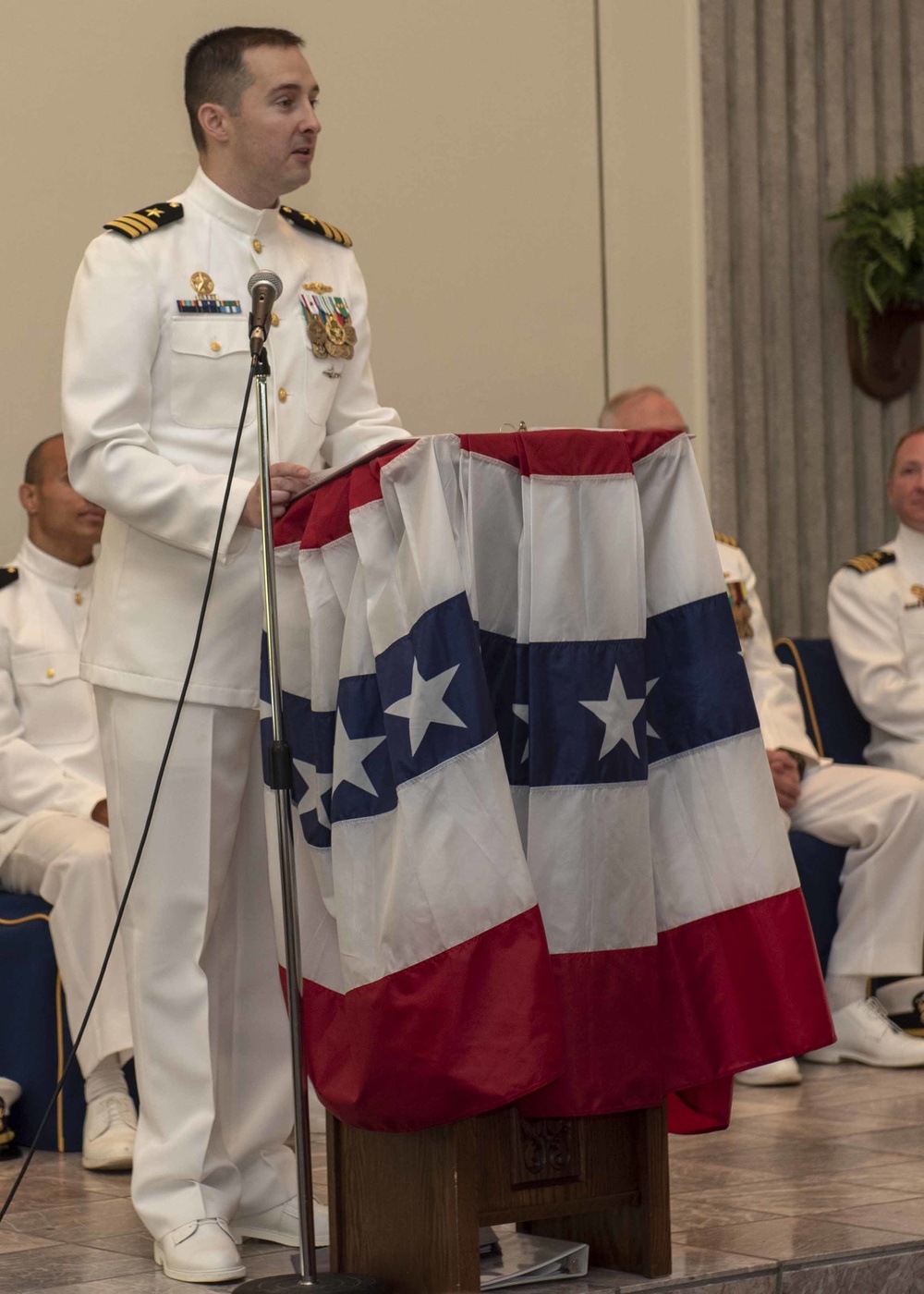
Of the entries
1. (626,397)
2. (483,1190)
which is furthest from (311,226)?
(626,397)

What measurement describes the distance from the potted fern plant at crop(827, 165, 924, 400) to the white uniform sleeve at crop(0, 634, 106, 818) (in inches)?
120

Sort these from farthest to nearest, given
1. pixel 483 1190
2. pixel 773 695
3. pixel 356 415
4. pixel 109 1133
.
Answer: pixel 773 695 < pixel 109 1133 < pixel 356 415 < pixel 483 1190

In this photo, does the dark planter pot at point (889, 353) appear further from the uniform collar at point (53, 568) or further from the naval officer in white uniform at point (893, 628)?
the uniform collar at point (53, 568)

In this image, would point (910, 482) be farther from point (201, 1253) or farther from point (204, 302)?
point (201, 1253)

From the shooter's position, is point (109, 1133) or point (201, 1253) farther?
point (109, 1133)

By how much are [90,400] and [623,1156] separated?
1237 mm

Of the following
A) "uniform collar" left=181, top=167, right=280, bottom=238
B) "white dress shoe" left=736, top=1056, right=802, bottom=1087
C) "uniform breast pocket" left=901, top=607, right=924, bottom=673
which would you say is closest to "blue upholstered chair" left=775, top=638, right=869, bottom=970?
"uniform breast pocket" left=901, top=607, right=924, bottom=673

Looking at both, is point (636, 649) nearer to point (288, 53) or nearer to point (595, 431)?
point (595, 431)

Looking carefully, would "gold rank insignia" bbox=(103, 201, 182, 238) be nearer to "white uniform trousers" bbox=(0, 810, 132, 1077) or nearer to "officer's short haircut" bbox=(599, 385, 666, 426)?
"white uniform trousers" bbox=(0, 810, 132, 1077)

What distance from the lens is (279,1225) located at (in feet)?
8.82

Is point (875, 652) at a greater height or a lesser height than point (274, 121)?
lesser

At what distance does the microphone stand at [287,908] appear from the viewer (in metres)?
2.21

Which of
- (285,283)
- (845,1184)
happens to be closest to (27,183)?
(285,283)

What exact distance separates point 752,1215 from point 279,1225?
70 cm
